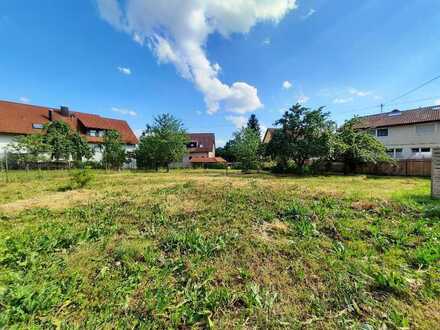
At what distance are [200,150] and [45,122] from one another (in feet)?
85.5

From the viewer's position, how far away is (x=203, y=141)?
46.8 meters

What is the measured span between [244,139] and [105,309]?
925 inches

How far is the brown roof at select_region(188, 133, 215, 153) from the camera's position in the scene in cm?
4514

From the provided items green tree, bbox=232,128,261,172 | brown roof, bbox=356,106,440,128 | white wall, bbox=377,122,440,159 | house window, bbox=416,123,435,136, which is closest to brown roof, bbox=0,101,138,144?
green tree, bbox=232,128,261,172

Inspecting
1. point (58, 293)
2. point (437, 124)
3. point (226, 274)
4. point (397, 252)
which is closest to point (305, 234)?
point (397, 252)

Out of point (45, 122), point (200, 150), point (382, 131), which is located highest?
point (45, 122)

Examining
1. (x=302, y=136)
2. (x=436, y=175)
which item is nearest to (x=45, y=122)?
(x=302, y=136)

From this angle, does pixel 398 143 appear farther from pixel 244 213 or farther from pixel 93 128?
pixel 93 128

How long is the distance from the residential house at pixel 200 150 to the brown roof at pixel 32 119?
503 inches

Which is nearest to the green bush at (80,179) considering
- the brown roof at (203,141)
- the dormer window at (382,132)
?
the dormer window at (382,132)

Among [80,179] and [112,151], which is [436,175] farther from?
[112,151]

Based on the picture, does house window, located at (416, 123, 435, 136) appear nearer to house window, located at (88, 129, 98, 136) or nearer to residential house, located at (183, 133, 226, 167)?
residential house, located at (183, 133, 226, 167)

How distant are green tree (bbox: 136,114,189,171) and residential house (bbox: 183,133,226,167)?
16.7 meters

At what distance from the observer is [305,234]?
12.3 feet
